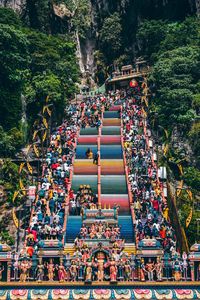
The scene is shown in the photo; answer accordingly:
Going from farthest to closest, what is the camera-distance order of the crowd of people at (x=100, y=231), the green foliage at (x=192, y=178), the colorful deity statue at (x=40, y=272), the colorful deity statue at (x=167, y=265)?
the green foliage at (x=192, y=178), the crowd of people at (x=100, y=231), the colorful deity statue at (x=167, y=265), the colorful deity statue at (x=40, y=272)

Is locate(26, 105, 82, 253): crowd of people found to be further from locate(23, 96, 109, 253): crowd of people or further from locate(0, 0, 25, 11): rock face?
locate(0, 0, 25, 11): rock face

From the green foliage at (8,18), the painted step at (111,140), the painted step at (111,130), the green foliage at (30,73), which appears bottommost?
the painted step at (111,140)

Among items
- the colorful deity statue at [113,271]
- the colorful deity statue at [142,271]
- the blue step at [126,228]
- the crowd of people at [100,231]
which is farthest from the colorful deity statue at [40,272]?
the blue step at [126,228]

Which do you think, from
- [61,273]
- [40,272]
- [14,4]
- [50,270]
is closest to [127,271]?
[61,273]

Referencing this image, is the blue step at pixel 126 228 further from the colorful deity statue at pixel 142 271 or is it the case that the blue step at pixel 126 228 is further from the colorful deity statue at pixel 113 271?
the colorful deity statue at pixel 113 271

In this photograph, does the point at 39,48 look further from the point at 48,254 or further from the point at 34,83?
the point at 48,254

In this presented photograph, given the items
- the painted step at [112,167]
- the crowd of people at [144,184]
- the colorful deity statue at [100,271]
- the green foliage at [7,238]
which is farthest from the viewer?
the painted step at [112,167]
